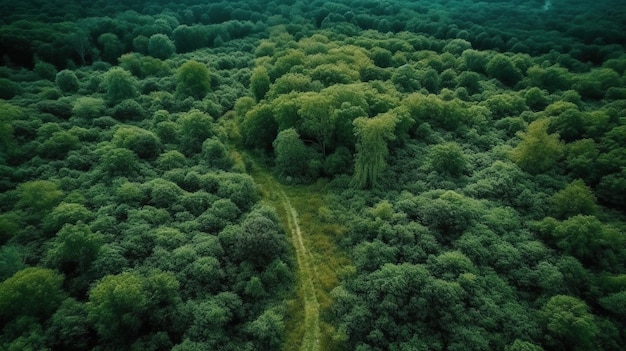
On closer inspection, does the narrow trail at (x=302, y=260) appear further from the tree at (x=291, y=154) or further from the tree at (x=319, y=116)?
the tree at (x=319, y=116)

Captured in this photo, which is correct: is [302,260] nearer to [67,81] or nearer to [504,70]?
[67,81]

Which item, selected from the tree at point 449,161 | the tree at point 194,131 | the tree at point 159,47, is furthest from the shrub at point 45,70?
the tree at point 449,161

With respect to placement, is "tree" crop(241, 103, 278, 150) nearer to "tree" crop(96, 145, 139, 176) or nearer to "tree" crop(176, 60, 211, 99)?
"tree" crop(176, 60, 211, 99)

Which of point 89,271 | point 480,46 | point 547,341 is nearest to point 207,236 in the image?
point 89,271

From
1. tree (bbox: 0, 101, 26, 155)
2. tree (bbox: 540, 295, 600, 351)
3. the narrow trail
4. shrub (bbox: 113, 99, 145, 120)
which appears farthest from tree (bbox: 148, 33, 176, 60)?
tree (bbox: 540, 295, 600, 351)

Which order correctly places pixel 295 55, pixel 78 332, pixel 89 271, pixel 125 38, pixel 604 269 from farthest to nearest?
pixel 125 38, pixel 295 55, pixel 604 269, pixel 89 271, pixel 78 332

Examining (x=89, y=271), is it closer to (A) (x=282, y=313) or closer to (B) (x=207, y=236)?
(B) (x=207, y=236)
